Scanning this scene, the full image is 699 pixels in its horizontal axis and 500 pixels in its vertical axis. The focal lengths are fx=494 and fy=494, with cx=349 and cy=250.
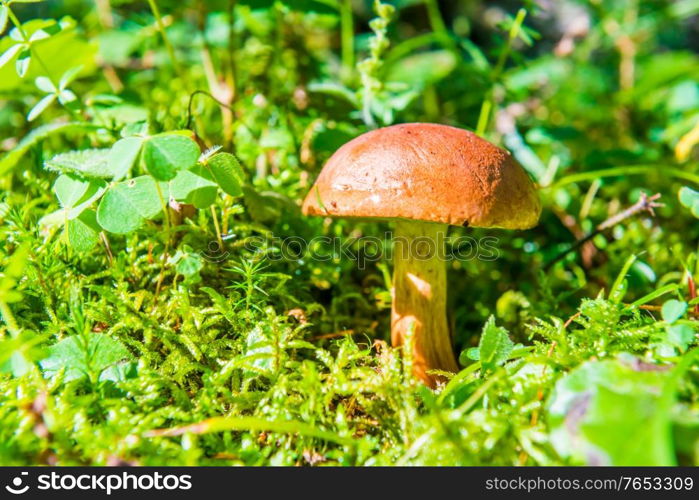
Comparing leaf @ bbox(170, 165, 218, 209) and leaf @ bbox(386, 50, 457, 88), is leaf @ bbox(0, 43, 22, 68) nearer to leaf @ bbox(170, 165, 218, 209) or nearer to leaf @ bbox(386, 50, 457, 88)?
leaf @ bbox(170, 165, 218, 209)

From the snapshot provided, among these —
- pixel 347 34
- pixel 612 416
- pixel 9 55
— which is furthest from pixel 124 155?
pixel 347 34

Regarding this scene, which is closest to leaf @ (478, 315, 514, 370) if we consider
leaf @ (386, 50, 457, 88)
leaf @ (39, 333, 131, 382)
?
leaf @ (39, 333, 131, 382)

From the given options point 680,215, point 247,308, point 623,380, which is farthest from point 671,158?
point 247,308

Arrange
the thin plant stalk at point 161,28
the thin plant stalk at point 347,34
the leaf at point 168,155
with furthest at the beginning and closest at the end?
the thin plant stalk at point 347,34 < the thin plant stalk at point 161,28 < the leaf at point 168,155

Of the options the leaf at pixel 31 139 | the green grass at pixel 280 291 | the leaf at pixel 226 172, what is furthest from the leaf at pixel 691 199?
the leaf at pixel 31 139

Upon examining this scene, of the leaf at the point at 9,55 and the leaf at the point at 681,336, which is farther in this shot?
the leaf at the point at 9,55

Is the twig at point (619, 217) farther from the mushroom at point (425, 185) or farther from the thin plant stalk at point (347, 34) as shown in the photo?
the thin plant stalk at point (347, 34)

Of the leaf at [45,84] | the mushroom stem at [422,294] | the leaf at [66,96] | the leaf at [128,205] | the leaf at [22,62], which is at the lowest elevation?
the mushroom stem at [422,294]

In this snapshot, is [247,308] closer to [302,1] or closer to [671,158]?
[302,1]
